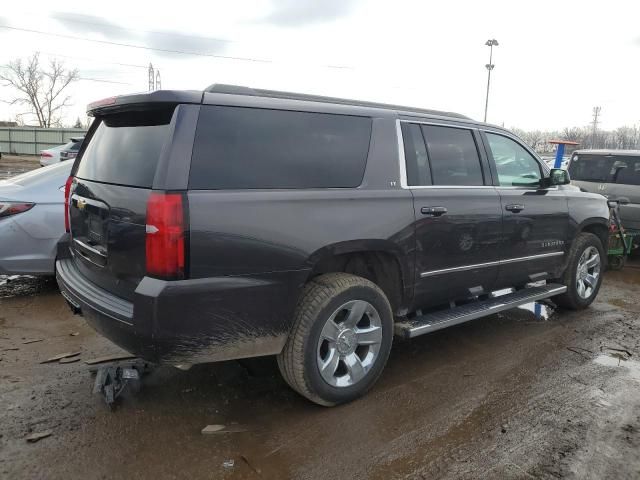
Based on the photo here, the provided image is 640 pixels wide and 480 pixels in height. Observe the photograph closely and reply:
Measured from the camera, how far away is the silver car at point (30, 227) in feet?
16.5

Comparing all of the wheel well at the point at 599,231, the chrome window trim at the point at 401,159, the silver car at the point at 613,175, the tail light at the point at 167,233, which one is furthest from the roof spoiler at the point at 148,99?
the silver car at the point at 613,175

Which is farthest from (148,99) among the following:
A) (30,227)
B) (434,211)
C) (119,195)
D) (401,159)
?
(30,227)

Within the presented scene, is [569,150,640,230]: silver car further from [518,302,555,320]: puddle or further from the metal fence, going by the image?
the metal fence

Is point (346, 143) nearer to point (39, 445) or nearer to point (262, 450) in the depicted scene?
point (262, 450)

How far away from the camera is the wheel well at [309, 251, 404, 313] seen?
11.3ft

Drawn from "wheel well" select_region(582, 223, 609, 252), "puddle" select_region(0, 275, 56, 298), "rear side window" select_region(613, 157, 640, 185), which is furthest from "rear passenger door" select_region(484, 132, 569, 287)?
"puddle" select_region(0, 275, 56, 298)

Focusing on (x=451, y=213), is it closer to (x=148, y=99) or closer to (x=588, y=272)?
(x=148, y=99)

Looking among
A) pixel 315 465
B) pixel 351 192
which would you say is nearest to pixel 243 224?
pixel 351 192

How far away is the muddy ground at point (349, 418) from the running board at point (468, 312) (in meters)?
0.41

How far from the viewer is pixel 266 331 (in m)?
2.96

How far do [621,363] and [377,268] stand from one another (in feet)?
7.64

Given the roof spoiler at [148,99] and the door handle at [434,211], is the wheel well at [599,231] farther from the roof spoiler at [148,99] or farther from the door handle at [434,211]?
the roof spoiler at [148,99]

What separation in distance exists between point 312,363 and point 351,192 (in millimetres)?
1110

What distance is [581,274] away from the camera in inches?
218
